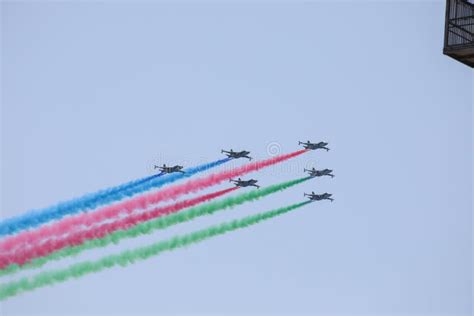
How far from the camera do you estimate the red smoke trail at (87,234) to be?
84.4 m

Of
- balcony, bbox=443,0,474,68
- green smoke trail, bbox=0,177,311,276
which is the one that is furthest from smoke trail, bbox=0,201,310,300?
balcony, bbox=443,0,474,68

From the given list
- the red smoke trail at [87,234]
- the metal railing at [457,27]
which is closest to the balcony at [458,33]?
the metal railing at [457,27]

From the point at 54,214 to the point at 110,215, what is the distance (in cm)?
488

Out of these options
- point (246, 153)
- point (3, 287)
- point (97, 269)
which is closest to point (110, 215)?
point (97, 269)

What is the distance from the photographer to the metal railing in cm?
8075

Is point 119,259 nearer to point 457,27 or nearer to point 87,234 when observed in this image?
point 87,234

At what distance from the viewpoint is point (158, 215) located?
96375 mm

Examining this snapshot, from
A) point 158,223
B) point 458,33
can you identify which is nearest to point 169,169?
point 158,223

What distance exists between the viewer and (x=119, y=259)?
91.8m

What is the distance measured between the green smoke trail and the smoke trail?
4.50 ft

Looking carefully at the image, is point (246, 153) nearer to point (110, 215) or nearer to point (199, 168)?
point (199, 168)

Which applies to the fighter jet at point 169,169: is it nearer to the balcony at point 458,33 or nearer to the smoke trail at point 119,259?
the smoke trail at point 119,259

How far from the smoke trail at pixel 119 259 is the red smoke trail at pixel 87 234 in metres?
1.76

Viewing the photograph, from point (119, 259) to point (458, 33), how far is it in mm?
30924
